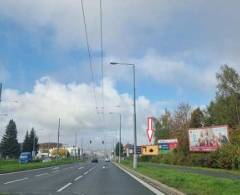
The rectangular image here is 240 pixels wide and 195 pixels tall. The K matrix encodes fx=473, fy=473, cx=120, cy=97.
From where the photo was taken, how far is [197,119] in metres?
105

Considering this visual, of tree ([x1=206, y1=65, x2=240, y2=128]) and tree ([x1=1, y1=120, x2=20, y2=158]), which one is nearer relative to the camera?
tree ([x1=206, y1=65, x2=240, y2=128])

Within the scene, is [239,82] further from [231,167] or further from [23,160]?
[23,160]

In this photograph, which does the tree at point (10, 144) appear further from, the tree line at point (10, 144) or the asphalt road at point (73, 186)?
the asphalt road at point (73, 186)

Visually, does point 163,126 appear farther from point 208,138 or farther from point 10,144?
point 208,138

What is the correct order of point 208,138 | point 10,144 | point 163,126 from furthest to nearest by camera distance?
point 10,144
point 163,126
point 208,138

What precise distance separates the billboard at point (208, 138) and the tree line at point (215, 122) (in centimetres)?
95

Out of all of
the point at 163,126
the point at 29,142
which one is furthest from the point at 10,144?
the point at 163,126

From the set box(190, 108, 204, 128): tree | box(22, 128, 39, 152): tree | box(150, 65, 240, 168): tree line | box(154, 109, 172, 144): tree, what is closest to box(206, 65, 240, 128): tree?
box(150, 65, 240, 168): tree line

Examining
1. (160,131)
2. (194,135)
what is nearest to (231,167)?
(194,135)

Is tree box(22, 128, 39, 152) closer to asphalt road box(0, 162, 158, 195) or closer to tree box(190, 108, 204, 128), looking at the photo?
tree box(190, 108, 204, 128)

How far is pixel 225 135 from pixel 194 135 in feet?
28.6

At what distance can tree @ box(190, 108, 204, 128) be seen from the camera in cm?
10196

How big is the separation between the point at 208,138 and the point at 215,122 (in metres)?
30.8

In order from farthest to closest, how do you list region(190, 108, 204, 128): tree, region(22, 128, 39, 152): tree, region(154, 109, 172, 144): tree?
region(22, 128, 39, 152): tree → region(154, 109, 172, 144): tree → region(190, 108, 204, 128): tree
